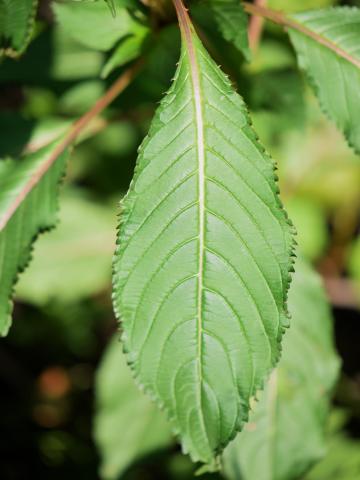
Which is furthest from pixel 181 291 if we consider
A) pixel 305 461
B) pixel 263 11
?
pixel 305 461

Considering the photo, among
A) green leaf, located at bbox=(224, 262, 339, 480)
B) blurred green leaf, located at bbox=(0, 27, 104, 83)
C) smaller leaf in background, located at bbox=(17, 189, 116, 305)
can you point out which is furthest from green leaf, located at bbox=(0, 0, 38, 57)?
smaller leaf in background, located at bbox=(17, 189, 116, 305)

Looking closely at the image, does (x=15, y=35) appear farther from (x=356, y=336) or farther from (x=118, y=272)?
(x=356, y=336)

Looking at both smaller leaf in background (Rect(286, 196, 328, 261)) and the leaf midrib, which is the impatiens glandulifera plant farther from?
smaller leaf in background (Rect(286, 196, 328, 261))

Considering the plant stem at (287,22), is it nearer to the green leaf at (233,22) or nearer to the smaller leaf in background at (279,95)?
the green leaf at (233,22)

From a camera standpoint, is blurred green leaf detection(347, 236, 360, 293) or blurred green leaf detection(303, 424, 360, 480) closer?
blurred green leaf detection(303, 424, 360, 480)

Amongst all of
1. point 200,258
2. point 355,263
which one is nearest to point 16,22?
point 200,258

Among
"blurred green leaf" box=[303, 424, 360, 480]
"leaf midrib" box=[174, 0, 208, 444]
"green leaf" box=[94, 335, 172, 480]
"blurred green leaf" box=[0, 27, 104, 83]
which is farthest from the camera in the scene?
"blurred green leaf" box=[303, 424, 360, 480]

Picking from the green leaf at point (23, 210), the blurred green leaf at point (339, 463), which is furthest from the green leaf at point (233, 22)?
the blurred green leaf at point (339, 463)
